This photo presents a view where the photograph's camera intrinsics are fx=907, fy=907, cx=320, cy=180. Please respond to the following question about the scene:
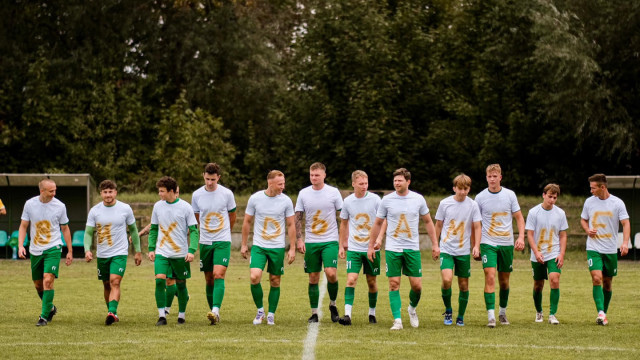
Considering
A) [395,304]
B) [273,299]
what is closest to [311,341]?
[395,304]

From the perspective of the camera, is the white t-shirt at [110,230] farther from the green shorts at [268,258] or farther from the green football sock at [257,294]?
the green football sock at [257,294]

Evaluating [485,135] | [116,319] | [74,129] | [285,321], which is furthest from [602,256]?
[74,129]

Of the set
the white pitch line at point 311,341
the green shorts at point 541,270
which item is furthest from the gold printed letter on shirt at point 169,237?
the green shorts at point 541,270

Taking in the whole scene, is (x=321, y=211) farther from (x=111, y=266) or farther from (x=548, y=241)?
(x=548, y=241)

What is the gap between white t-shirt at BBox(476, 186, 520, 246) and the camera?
12.8 m

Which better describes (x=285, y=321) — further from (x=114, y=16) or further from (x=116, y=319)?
(x=114, y=16)

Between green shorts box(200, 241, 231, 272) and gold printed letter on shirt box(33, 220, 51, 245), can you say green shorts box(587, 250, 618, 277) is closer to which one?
green shorts box(200, 241, 231, 272)

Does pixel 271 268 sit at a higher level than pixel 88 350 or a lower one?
higher

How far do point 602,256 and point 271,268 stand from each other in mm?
4739

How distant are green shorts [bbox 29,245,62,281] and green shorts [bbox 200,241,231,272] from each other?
6.89ft

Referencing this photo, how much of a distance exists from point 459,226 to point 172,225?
158 inches

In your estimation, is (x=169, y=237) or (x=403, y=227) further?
(x=169, y=237)

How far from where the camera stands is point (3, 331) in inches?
475

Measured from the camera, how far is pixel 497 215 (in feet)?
42.1
